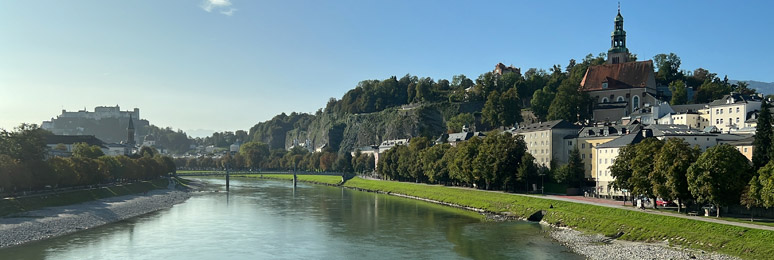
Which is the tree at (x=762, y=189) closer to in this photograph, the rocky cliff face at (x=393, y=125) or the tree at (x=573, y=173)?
the tree at (x=573, y=173)

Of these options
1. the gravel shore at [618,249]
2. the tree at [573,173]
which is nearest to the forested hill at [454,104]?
the tree at [573,173]

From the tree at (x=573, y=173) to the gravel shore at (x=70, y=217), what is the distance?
46.3m

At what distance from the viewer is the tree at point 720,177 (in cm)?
4200

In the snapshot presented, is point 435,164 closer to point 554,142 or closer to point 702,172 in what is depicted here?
point 554,142

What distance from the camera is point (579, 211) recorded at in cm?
5231

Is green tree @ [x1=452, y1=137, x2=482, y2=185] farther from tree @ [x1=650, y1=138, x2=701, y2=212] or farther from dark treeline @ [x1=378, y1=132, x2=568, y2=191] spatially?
tree @ [x1=650, y1=138, x2=701, y2=212]

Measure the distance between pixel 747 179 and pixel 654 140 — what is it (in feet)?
37.2

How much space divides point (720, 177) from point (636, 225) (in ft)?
20.5

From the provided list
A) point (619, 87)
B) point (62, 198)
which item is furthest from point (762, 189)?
point (619, 87)

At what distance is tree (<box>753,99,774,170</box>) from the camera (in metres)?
46.9

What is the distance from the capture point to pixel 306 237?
160 ft

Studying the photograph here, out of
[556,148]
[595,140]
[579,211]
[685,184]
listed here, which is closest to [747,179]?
[685,184]

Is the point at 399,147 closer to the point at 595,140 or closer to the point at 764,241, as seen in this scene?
the point at 595,140

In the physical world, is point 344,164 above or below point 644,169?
below
